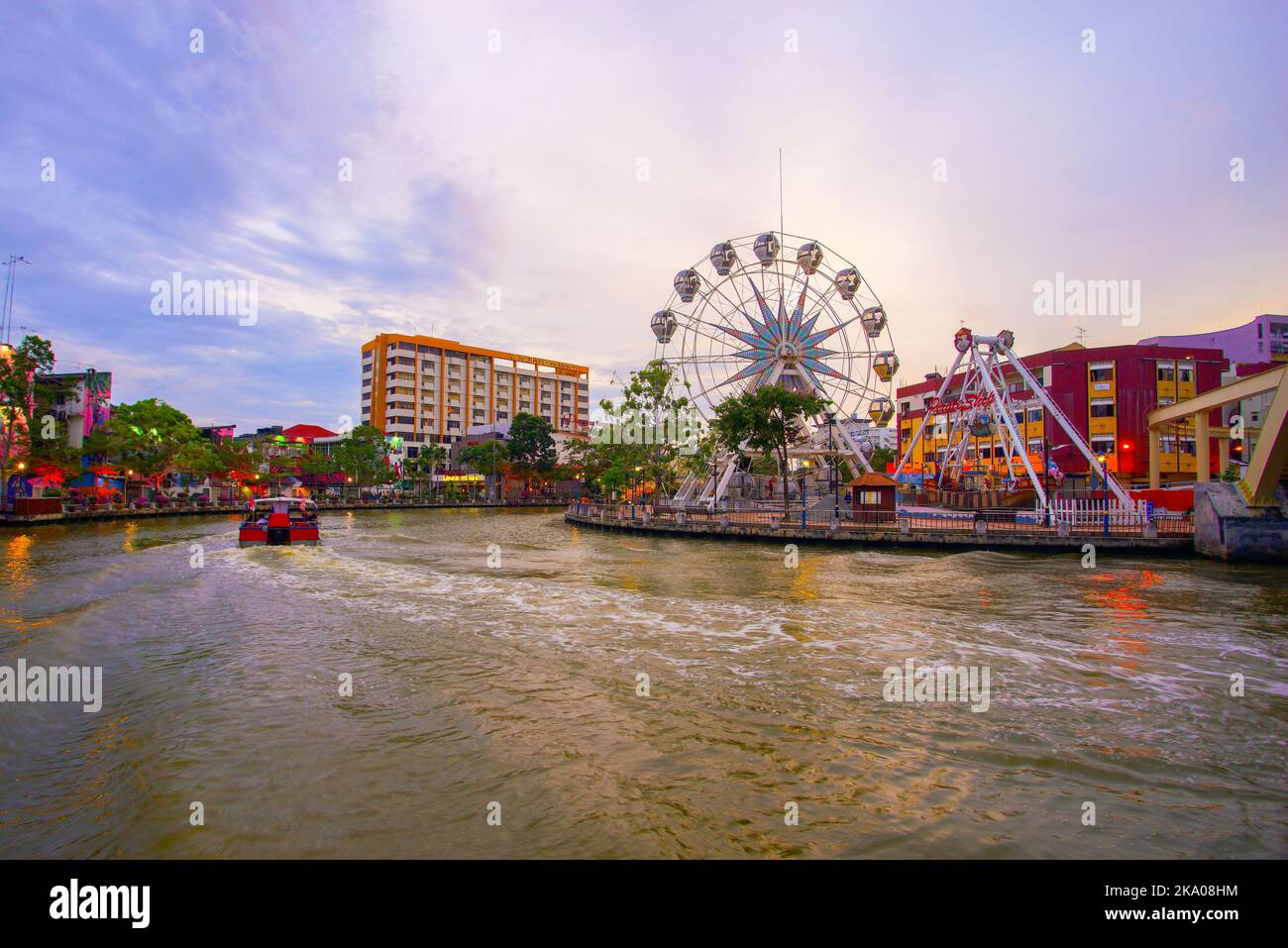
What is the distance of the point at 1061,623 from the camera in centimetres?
1312

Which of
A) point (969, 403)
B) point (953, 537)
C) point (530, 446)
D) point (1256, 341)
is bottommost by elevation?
point (953, 537)

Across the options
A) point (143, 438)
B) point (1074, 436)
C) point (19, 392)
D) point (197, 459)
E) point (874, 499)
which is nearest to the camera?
point (874, 499)

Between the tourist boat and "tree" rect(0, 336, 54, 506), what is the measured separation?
1062 inches

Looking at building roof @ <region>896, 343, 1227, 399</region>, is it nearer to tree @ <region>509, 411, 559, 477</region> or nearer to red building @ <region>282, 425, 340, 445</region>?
tree @ <region>509, 411, 559, 477</region>

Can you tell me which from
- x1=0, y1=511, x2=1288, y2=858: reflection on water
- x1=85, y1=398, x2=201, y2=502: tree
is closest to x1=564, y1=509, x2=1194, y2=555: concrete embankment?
x1=0, y1=511, x2=1288, y2=858: reflection on water

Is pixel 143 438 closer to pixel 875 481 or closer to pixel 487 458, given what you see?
pixel 487 458

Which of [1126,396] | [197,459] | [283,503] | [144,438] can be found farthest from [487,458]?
[1126,396]

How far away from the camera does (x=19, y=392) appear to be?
145 ft

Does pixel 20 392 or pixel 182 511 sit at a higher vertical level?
pixel 20 392

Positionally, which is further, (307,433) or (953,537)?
(307,433)

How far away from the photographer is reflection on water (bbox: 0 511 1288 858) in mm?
5035

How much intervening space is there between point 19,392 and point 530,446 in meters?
57.5

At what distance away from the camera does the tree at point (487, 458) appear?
9150cm

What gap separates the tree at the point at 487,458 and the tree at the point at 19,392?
162 ft
